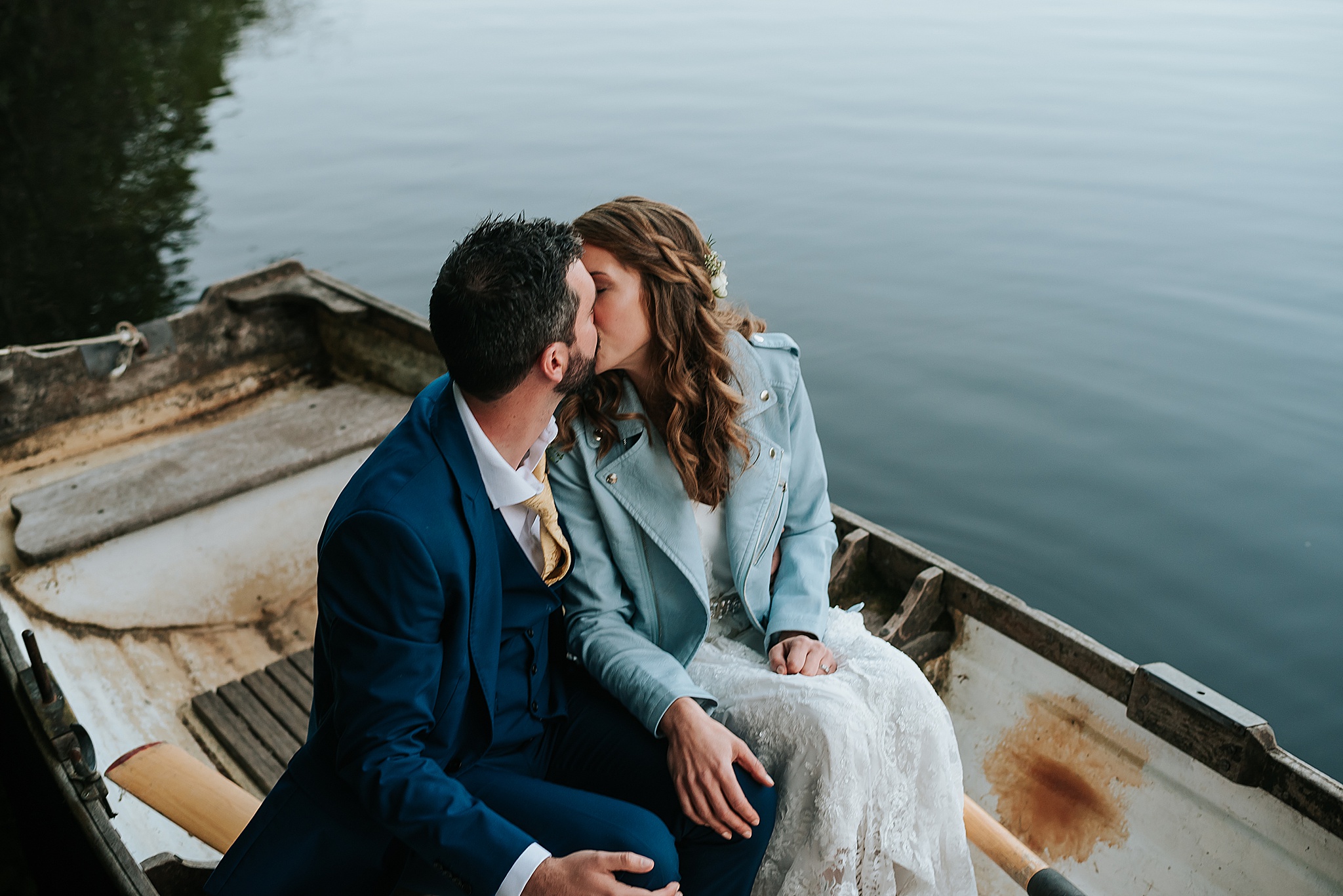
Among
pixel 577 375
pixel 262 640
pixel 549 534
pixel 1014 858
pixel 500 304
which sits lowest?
pixel 262 640

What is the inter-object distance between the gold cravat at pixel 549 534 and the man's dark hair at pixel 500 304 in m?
0.25

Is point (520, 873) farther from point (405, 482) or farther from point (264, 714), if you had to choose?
point (264, 714)

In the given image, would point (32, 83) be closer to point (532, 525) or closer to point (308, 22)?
point (308, 22)

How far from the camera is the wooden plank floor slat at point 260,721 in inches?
119

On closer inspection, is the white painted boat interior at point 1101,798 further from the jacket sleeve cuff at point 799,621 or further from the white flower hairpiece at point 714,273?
the white flower hairpiece at point 714,273

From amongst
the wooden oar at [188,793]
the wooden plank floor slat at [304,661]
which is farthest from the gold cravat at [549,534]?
the wooden plank floor slat at [304,661]

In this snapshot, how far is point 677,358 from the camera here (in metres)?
2.03

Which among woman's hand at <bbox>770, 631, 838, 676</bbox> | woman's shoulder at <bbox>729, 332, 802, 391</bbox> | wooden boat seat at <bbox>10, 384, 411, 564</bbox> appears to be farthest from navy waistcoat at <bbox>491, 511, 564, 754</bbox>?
wooden boat seat at <bbox>10, 384, 411, 564</bbox>

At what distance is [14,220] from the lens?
36.8 feet

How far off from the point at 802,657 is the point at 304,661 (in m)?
2.08

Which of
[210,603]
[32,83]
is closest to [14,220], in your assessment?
[32,83]

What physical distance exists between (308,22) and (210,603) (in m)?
21.4

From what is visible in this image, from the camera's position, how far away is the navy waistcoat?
179cm

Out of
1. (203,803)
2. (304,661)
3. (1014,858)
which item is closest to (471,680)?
(203,803)
